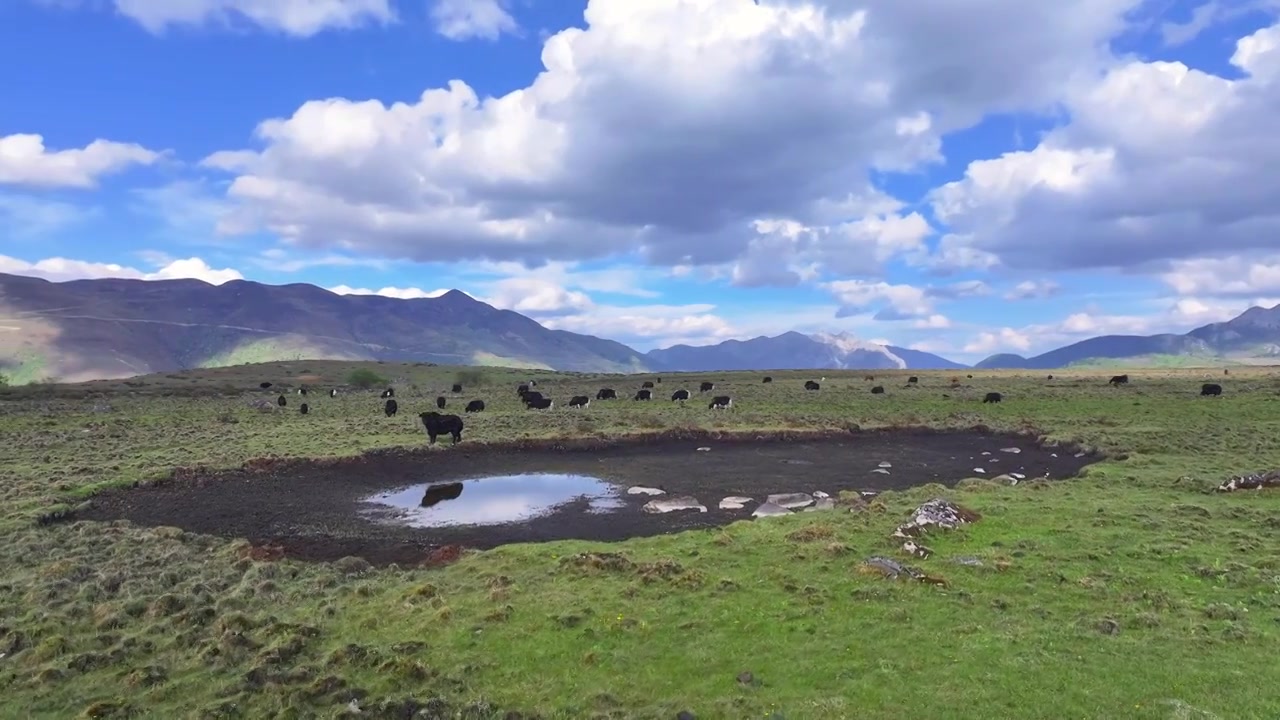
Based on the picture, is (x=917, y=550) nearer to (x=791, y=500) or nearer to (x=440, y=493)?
(x=791, y=500)

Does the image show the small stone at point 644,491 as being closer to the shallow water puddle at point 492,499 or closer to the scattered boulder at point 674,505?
the shallow water puddle at point 492,499

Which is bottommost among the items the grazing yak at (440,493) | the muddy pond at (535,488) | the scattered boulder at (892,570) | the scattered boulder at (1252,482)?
the grazing yak at (440,493)

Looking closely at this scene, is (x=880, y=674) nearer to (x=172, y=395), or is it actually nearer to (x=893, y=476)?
(x=893, y=476)

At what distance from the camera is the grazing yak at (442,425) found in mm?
39906

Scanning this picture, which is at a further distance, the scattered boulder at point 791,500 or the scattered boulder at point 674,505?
the scattered boulder at point 791,500

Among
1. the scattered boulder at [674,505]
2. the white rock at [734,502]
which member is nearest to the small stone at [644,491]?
the scattered boulder at [674,505]

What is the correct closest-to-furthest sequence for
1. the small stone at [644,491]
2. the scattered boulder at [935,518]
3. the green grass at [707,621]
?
the green grass at [707,621] < the scattered boulder at [935,518] < the small stone at [644,491]

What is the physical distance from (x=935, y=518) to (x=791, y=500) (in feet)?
22.1

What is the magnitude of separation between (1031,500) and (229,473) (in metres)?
32.5

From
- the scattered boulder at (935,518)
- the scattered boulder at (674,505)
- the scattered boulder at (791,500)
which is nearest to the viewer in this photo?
the scattered boulder at (935,518)

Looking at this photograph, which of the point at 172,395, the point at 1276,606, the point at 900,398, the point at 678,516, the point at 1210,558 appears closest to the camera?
the point at 1276,606

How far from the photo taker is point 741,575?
15938 millimetres

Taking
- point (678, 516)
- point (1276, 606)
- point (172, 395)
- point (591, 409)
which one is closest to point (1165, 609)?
point (1276, 606)

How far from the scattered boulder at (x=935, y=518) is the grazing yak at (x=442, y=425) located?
27433 millimetres
